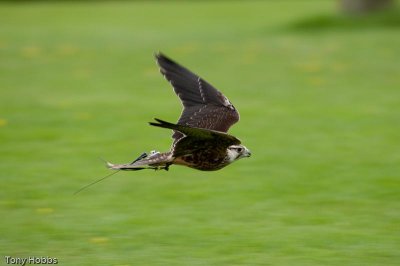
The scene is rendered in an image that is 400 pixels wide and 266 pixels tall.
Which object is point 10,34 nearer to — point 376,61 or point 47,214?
point 376,61

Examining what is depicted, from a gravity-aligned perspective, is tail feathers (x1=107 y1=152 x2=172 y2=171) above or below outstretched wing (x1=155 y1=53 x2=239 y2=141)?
below

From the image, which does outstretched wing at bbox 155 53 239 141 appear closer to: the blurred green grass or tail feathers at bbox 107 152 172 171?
tail feathers at bbox 107 152 172 171

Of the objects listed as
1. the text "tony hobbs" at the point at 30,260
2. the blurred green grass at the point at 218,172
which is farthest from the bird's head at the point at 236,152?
the text "tony hobbs" at the point at 30,260

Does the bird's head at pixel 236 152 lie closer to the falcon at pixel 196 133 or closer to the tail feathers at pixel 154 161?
the falcon at pixel 196 133

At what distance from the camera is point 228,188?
9281 millimetres

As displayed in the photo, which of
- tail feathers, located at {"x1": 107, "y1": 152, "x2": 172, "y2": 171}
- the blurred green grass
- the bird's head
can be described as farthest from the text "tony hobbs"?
the bird's head

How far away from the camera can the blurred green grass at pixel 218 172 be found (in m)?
7.25

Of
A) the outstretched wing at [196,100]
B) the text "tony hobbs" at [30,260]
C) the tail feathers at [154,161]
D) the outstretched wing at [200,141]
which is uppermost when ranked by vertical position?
the outstretched wing at [196,100]

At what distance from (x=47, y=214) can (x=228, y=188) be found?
210 centimetres

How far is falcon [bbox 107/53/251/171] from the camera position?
21.1 ft

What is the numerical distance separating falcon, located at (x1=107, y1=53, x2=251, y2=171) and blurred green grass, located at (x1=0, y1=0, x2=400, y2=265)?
773 mm

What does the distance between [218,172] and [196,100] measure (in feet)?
8.59

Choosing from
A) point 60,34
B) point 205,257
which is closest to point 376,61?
point 60,34

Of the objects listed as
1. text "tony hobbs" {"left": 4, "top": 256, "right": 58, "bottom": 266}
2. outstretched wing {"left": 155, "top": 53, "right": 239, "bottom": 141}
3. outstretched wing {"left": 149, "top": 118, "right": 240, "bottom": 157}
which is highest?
outstretched wing {"left": 155, "top": 53, "right": 239, "bottom": 141}
